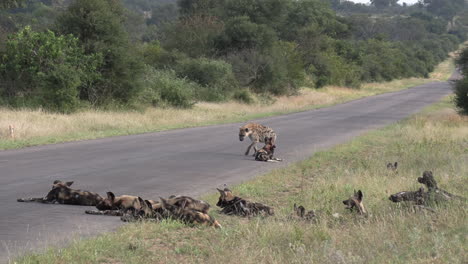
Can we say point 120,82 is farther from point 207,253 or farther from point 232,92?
point 207,253

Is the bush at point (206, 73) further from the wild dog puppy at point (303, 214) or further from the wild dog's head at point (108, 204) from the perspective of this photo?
the wild dog puppy at point (303, 214)

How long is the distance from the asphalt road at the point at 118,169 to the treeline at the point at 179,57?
7.16m

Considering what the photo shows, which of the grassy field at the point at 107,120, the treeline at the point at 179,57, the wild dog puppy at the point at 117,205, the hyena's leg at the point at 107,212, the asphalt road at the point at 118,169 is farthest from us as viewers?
the treeline at the point at 179,57

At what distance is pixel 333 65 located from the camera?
65750mm

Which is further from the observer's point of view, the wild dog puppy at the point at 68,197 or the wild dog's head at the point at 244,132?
the wild dog's head at the point at 244,132

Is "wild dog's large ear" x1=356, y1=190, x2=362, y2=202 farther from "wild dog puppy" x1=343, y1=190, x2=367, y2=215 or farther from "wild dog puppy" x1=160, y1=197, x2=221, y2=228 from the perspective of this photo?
"wild dog puppy" x1=160, y1=197, x2=221, y2=228

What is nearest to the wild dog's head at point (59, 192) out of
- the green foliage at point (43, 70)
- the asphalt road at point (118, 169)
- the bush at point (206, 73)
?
the asphalt road at point (118, 169)

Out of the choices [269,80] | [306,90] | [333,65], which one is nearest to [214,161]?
[269,80]

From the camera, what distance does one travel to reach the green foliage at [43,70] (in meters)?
26.8

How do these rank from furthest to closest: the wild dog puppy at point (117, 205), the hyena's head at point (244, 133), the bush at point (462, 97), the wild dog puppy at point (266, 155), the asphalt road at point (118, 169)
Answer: the bush at point (462, 97) → the hyena's head at point (244, 133) → the wild dog puppy at point (266, 155) → the wild dog puppy at point (117, 205) → the asphalt road at point (118, 169)

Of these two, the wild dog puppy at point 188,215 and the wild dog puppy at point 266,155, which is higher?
the wild dog puppy at point 188,215

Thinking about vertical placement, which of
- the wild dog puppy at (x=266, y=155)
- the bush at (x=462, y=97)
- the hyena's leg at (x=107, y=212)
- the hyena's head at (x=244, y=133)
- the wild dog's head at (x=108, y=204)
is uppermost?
the wild dog's head at (x=108, y=204)

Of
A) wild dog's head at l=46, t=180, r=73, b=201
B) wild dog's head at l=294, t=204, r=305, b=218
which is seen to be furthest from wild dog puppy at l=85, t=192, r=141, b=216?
wild dog's head at l=294, t=204, r=305, b=218

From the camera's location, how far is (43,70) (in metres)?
27.4
